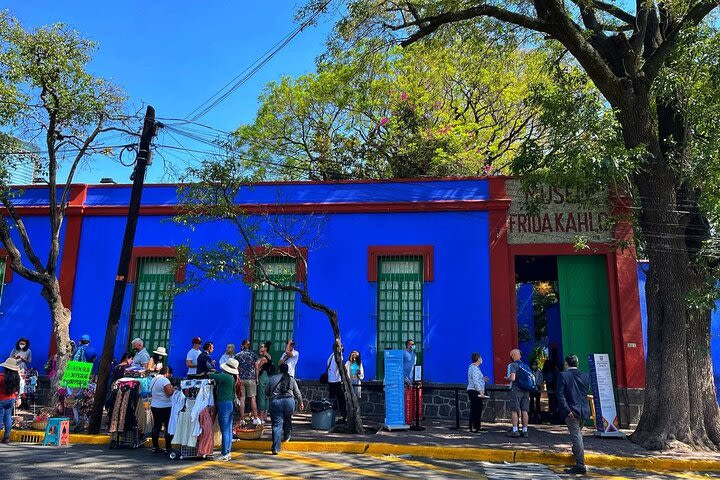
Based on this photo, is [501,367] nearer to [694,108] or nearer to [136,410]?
[694,108]

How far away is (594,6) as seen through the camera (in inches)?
439

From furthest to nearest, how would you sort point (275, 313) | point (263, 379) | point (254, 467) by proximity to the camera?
point (275, 313) < point (263, 379) < point (254, 467)

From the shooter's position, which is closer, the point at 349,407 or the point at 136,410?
the point at 136,410

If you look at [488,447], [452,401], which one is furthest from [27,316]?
[488,447]

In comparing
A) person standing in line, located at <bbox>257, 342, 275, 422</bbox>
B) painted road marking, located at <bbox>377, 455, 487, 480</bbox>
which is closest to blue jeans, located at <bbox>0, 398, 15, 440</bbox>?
person standing in line, located at <bbox>257, 342, 275, 422</bbox>

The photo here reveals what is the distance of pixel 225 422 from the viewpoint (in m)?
8.33

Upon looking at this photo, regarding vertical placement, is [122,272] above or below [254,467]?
above

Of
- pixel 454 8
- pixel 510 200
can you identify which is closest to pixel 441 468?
pixel 510 200

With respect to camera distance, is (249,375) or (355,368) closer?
(249,375)

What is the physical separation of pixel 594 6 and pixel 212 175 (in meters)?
8.60

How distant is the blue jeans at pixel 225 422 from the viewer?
8.22 metres

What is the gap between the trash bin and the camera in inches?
423

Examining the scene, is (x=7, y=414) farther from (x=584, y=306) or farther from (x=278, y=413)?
(x=584, y=306)

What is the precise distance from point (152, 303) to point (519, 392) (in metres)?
9.57
